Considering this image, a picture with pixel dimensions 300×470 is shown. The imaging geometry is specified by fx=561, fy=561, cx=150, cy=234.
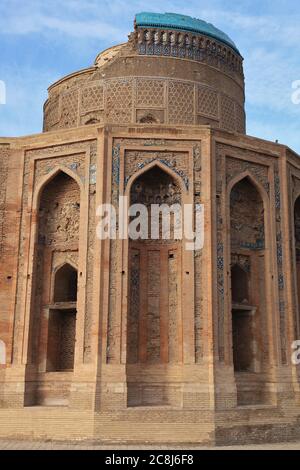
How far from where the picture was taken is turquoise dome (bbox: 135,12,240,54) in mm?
16453

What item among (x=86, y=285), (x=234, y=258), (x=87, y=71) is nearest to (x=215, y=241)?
(x=234, y=258)

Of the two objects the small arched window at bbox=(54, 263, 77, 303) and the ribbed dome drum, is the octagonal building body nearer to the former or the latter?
the small arched window at bbox=(54, 263, 77, 303)

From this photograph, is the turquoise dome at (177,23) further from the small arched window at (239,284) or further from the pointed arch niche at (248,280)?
the small arched window at (239,284)

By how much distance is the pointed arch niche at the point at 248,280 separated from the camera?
13.4 m

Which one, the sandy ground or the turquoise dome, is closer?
the sandy ground

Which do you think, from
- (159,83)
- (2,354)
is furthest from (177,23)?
(2,354)

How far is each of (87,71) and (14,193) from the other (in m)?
5.39

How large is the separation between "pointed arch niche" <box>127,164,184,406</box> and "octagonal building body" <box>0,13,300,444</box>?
0.09ft

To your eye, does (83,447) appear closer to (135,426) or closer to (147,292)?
(135,426)

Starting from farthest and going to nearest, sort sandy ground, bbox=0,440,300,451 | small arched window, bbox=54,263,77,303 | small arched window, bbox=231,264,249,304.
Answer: small arched window, bbox=231,264,249,304
small arched window, bbox=54,263,77,303
sandy ground, bbox=0,440,300,451

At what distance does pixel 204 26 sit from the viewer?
17.3 meters

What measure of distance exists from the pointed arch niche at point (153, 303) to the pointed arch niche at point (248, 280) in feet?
4.99

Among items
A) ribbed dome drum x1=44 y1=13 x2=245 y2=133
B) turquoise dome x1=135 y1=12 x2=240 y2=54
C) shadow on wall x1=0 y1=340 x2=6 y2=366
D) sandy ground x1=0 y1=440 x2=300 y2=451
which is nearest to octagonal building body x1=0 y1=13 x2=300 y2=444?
shadow on wall x1=0 y1=340 x2=6 y2=366

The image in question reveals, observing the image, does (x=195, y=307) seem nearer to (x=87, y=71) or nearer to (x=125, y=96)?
(x=125, y=96)
